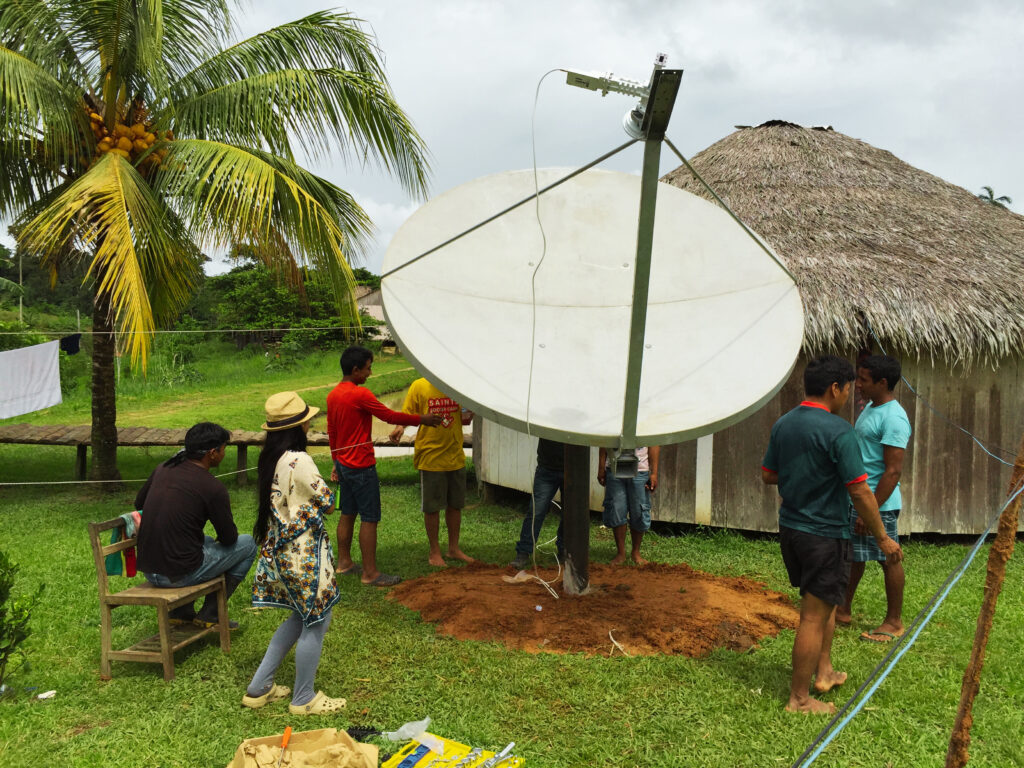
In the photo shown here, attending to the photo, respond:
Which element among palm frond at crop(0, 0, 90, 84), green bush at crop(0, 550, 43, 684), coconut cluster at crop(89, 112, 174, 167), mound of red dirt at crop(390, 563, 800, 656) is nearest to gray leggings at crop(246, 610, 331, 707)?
green bush at crop(0, 550, 43, 684)

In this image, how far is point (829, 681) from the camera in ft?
12.6

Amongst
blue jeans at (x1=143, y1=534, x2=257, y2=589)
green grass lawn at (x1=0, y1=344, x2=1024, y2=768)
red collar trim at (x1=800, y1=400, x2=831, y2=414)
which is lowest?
green grass lawn at (x1=0, y1=344, x2=1024, y2=768)

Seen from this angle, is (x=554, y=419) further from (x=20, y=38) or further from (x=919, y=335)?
(x=20, y=38)

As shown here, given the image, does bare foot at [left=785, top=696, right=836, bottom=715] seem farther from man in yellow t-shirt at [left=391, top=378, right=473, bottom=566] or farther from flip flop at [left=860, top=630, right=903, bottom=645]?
man in yellow t-shirt at [left=391, top=378, right=473, bottom=566]

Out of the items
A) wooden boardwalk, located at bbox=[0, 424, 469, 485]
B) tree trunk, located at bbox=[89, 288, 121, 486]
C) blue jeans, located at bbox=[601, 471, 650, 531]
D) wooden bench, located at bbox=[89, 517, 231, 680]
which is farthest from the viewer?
wooden boardwalk, located at bbox=[0, 424, 469, 485]

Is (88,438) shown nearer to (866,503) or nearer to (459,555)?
(459,555)

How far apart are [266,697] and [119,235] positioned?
562cm

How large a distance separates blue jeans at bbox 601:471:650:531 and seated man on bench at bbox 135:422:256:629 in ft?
9.66

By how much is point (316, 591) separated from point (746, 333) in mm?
3040

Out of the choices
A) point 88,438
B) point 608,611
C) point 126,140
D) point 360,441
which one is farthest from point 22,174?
point 608,611

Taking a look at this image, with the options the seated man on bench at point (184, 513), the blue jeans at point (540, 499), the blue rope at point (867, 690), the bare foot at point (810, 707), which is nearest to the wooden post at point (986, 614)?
the blue rope at point (867, 690)

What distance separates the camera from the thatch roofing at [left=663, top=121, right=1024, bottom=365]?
7.12m

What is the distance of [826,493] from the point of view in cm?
351

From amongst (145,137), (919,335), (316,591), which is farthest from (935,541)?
(145,137)
